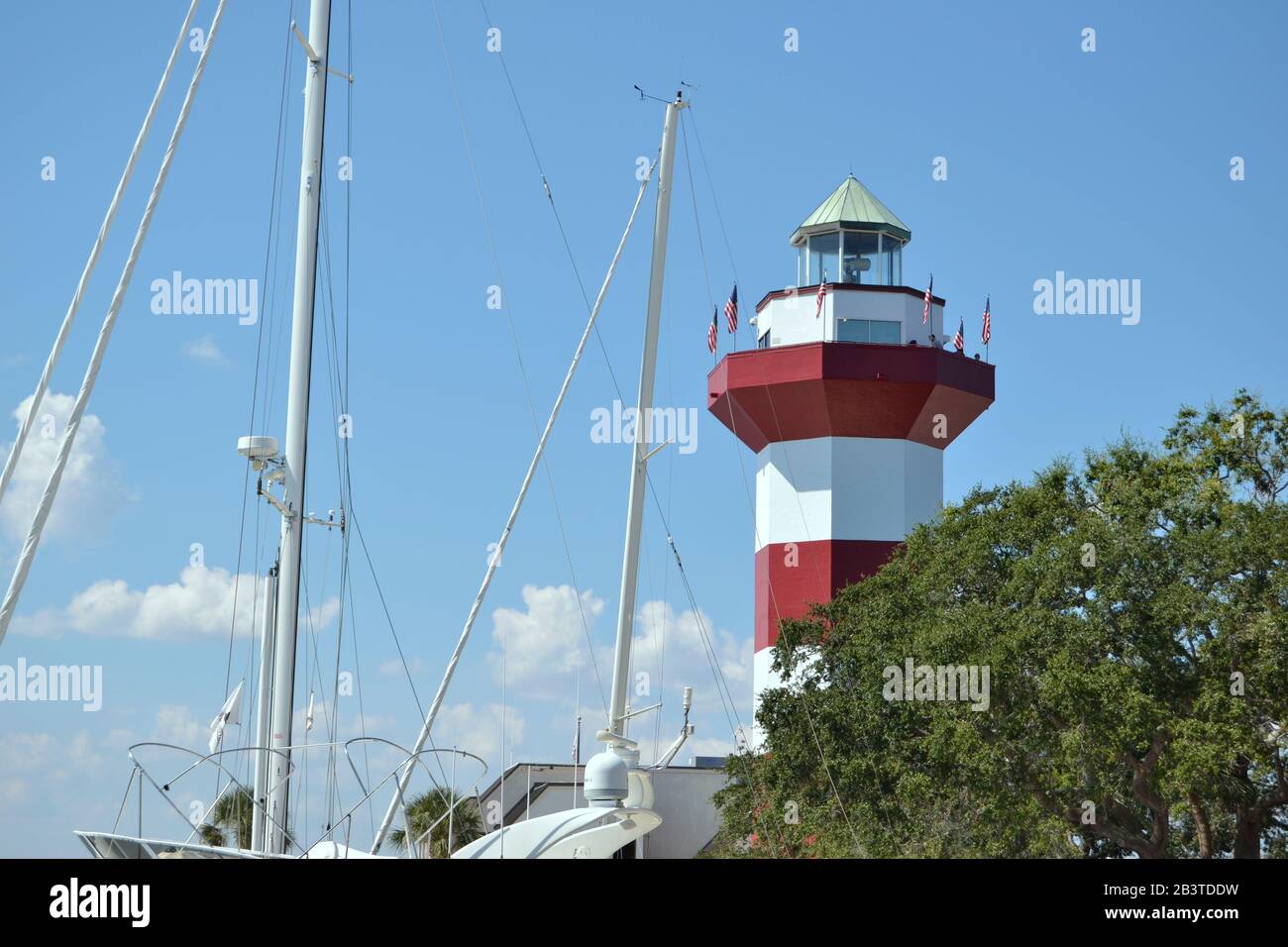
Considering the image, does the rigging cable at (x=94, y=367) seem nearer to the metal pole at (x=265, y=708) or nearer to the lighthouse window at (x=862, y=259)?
the metal pole at (x=265, y=708)

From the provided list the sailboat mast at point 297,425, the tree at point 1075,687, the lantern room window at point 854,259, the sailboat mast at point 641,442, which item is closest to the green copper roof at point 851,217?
the lantern room window at point 854,259

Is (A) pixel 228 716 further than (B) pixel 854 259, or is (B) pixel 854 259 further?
(B) pixel 854 259

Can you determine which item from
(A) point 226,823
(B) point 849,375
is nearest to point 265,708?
(A) point 226,823

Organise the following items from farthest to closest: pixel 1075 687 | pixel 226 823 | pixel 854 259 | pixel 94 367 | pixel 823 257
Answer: pixel 823 257 → pixel 854 259 → pixel 226 823 → pixel 1075 687 → pixel 94 367

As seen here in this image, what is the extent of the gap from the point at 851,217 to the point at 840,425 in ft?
24.2

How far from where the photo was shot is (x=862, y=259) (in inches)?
1810

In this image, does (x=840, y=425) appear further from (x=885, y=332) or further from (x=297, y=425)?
(x=297, y=425)

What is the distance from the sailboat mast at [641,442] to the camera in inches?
900

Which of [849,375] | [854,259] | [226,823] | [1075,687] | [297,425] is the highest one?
[854,259]

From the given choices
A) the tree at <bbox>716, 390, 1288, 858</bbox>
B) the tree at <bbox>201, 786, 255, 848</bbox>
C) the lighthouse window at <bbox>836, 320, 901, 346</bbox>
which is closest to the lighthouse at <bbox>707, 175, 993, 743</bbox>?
the lighthouse window at <bbox>836, 320, 901, 346</bbox>

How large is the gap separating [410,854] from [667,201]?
40.6ft
